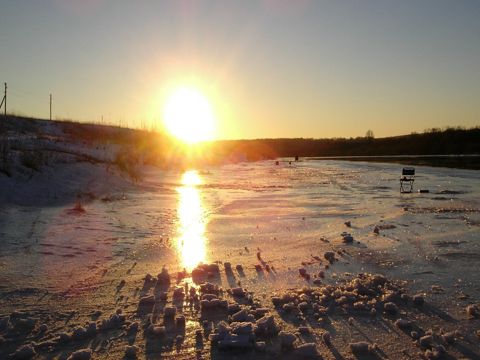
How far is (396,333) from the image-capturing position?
391cm

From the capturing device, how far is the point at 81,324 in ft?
13.5

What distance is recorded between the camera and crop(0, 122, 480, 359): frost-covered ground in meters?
3.71

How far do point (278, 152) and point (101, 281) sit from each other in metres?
108

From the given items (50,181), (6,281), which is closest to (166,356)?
(6,281)

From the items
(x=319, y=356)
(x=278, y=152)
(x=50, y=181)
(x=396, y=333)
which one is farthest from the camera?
(x=278, y=152)

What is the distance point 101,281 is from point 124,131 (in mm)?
45770

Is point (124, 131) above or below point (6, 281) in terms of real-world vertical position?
above

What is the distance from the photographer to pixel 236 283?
17.7 feet

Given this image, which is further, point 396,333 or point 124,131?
point 124,131

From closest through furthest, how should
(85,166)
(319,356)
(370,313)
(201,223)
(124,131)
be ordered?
(319,356)
(370,313)
(201,223)
(85,166)
(124,131)

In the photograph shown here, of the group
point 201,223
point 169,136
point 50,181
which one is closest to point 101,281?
point 201,223

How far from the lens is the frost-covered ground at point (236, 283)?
371 centimetres

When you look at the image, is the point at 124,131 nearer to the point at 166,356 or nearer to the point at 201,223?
the point at 201,223

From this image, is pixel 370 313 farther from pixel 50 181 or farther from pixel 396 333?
pixel 50 181
